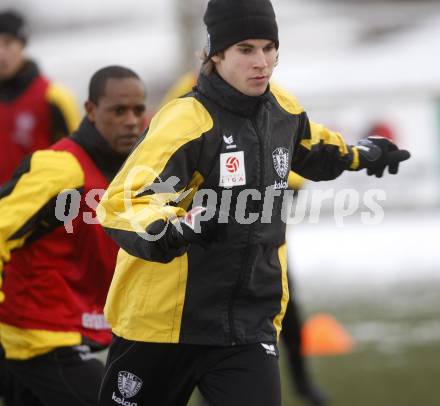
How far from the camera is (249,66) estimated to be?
3561 millimetres

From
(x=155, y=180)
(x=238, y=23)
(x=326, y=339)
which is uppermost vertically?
(x=238, y=23)

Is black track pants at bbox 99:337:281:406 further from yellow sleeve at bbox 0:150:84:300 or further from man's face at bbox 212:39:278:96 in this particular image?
man's face at bbox 212:39:278:96

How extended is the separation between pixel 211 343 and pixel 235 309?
13 cm

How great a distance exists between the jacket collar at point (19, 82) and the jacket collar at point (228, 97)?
2.94 meters

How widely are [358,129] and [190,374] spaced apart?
7598 millimetres

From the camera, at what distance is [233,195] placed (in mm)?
3574

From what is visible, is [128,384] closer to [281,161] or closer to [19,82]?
[281,161]

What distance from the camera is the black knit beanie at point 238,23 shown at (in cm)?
358

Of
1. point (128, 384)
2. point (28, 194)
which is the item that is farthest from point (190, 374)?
point (28, 194)

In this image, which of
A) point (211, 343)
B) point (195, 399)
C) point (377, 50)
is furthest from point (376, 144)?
point (377, 50)

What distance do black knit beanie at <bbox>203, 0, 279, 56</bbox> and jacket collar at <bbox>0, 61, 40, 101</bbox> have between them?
290cm

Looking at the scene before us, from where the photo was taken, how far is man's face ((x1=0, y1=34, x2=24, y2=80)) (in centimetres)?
630

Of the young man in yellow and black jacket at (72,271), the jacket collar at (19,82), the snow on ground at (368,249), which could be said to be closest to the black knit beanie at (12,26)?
the jacket collar at (19,82)

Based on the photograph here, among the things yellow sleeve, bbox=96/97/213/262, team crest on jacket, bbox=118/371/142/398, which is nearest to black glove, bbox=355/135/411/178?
yellow sleeve, bbox=96/97/213/262
